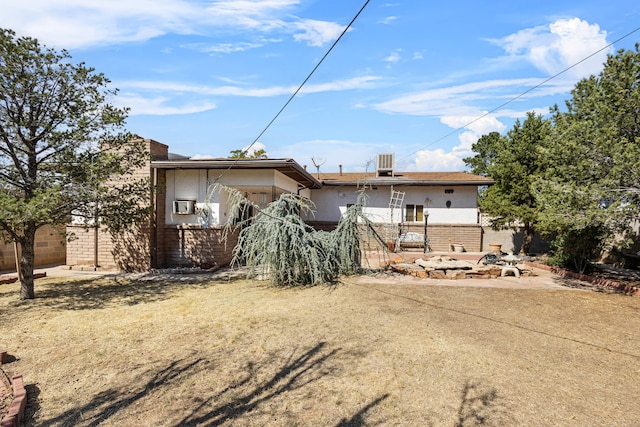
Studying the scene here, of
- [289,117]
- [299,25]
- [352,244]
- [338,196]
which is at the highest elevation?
[299,25]

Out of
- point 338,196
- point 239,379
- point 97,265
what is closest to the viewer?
point 239,379

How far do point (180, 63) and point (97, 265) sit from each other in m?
6.62

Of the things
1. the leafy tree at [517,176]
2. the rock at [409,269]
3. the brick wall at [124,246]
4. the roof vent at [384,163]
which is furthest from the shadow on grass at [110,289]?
the roof vent at [384,163]

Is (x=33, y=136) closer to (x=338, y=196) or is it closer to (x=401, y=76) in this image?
(x=401, y=76)

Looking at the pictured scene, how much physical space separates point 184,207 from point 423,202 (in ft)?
38.4

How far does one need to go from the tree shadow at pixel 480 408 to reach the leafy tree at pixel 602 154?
505cm

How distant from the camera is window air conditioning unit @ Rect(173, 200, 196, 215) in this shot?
37.2 ft

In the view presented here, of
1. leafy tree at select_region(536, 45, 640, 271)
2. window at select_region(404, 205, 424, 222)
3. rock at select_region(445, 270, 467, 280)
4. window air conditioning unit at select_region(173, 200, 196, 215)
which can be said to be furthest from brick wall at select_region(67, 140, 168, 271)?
window at select_region(404, 205, 424, 222)

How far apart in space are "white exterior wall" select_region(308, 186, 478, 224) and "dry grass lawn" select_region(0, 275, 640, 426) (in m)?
10.7

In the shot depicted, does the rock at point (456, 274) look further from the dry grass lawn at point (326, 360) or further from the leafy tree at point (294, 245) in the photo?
the leafy tree at point (294, 245)

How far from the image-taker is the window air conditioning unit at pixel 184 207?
11336 mm

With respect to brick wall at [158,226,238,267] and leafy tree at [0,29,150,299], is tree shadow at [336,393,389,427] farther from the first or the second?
brick wall at [158,226,238,267]

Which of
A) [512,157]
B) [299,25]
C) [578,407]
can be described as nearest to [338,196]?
[512,157]

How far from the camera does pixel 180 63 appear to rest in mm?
8805
